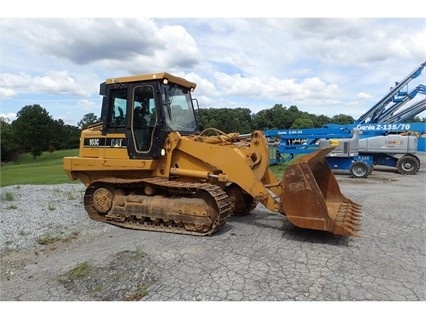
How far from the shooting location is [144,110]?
717 cm

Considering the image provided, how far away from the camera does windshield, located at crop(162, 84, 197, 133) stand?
23.4 ft

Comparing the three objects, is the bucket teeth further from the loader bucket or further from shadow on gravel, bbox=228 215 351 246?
shadow on gravel, bbox=228 215 351 246

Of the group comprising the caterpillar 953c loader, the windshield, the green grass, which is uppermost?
the windshield

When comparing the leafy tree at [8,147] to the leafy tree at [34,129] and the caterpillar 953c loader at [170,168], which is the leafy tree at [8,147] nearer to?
the leafy tree at [34,129]

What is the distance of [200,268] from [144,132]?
11.0ft

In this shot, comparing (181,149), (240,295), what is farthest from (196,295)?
(181,149)

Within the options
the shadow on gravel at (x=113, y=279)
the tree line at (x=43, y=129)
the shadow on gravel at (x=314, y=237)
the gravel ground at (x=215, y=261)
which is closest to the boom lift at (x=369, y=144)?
the gravel ground at (x=215, y=261)

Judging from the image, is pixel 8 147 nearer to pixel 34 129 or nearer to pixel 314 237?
pixel 34 129

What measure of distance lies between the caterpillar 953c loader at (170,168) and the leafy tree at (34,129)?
52.9 meters

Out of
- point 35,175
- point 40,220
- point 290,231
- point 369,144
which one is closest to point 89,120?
point 35,175

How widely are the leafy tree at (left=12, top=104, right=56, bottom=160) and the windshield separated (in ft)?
175

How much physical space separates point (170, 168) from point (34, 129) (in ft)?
189

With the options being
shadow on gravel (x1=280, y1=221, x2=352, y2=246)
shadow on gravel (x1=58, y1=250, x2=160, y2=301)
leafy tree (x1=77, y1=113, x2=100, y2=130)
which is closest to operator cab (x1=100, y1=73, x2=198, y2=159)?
leafy tree (x1=77, y1=113, x2=100, y2=130)

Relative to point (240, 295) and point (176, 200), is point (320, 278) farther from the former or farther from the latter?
point (176, 200)
